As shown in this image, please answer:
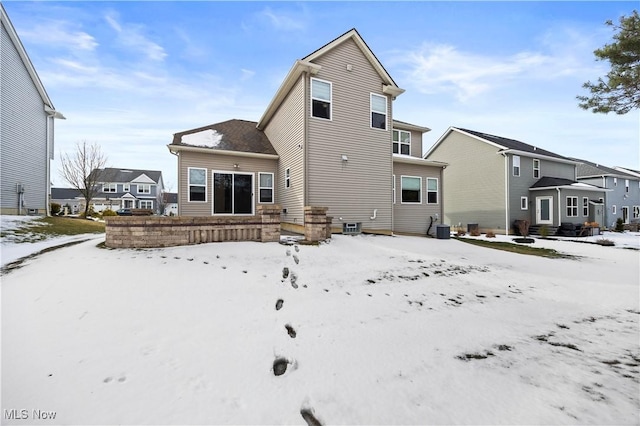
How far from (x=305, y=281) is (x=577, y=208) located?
2592cm

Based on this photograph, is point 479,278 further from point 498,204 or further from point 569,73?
point 498,204

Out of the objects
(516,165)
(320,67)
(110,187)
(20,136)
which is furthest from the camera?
(110,187)

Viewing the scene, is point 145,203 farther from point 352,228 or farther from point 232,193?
point 352,228

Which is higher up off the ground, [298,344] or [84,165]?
[84,165]

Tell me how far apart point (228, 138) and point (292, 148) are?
13.0 ft

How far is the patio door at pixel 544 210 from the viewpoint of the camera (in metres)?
20.0

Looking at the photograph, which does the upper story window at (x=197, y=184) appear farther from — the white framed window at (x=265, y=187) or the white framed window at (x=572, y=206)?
the white framed window at (x=572, y=206)

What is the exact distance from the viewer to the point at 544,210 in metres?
20.4

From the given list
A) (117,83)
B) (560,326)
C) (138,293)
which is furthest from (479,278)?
(117,83)

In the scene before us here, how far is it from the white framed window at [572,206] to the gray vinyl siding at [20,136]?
35271mm

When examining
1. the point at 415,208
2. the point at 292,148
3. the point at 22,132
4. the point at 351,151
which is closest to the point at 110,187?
the point at 22,132

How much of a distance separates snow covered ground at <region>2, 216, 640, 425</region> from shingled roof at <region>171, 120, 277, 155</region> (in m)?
6.73

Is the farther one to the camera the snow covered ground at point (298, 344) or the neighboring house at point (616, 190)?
the neighboring house at point (616, 190)

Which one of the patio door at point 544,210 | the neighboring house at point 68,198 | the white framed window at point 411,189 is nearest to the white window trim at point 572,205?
the patio door at point 544,210
